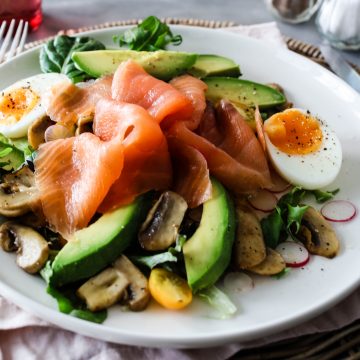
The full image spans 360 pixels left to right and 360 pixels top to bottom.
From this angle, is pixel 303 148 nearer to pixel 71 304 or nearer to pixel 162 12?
pixel 71 304

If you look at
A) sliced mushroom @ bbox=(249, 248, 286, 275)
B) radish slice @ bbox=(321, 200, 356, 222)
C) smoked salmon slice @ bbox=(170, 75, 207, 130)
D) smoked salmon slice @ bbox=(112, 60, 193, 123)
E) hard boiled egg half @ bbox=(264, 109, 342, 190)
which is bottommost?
radish slice @ bbox=(321, 200, 356, 222)

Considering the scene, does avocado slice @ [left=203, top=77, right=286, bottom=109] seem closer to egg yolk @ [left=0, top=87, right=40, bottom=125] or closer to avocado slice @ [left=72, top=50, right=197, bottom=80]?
→ avocado slice @ [left=72, top=50, right=197, bottom=80]

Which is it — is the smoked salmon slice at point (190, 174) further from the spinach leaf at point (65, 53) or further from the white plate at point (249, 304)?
the spinach leaf at point (65, 53)

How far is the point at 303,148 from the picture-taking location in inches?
118

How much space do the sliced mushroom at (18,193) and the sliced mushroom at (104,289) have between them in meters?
0.49

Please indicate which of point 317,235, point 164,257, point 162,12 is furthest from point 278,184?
point 162,12

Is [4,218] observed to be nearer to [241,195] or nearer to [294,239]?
[241,195]

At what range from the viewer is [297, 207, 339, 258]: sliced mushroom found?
2.55 meters

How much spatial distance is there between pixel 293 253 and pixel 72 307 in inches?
36.8

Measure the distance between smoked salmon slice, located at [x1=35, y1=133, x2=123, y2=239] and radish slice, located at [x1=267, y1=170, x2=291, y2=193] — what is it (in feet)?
2.54

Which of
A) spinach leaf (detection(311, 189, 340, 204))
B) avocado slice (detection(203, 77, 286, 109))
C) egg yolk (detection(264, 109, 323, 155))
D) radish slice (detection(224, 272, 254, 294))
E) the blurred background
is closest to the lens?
radish slice (detection(224, 272, 254, 294))

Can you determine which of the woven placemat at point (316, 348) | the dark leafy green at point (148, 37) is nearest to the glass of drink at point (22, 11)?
the dark leafy green at point (148, 37)

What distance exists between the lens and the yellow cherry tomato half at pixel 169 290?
88.7 inches

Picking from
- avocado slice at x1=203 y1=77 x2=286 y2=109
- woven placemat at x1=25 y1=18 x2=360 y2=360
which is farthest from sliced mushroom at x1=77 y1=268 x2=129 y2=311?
avocado slice at x1=203 y1=77 x2=286 y2=109
